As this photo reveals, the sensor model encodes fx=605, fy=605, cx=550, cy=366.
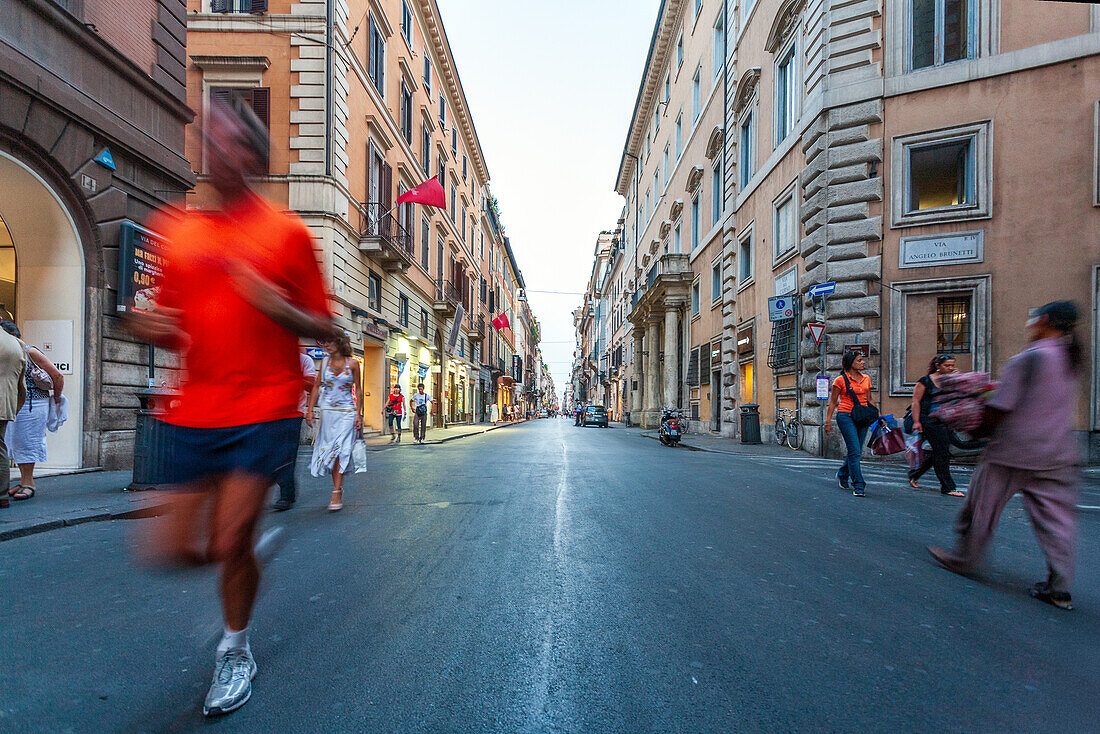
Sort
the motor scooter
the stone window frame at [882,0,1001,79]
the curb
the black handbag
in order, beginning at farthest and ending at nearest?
the motor scooter < the stone window frame at [882,0,1001,79] < the black handbag < the curb

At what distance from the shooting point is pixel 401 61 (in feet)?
69.7

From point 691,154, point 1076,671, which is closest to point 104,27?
point 1076,671

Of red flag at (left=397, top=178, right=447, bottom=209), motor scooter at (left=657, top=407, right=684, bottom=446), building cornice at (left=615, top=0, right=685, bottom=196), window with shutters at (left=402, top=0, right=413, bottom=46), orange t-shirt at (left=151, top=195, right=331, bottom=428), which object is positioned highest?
building cornice at (left=615, top=0, right=685, bottom=196)

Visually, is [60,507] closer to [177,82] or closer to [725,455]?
[177,82]

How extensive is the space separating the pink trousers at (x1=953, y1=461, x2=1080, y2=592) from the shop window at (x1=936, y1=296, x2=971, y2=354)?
987 centimetres

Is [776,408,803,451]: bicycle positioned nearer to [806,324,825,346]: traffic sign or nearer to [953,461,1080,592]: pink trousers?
[806,324,825,346]: traffic sign

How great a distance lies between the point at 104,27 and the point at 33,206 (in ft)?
8.79

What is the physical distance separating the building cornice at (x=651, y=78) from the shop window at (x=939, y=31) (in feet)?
63.1

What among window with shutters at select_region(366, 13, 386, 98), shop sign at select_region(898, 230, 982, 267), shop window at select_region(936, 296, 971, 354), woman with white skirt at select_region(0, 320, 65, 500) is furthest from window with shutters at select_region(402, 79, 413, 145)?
shop window at select_region(936, 296, 971, 354)

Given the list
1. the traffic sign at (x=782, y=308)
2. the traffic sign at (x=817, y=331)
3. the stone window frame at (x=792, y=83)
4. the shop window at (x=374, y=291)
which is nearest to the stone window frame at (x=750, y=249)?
the stone window frame at (x=792, y=83)

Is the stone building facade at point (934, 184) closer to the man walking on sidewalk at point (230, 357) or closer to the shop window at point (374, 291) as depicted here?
the shop window at point (374, 291)

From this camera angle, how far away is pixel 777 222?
16141 millimetres

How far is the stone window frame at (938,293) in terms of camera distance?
11.7m

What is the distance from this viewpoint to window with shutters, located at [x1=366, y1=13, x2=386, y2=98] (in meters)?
18.2
